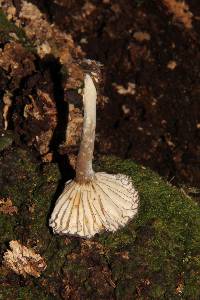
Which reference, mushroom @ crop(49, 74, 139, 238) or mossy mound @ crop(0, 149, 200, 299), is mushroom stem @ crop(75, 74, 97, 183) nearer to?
mushroom @ crop(49, 74, 139, 238)

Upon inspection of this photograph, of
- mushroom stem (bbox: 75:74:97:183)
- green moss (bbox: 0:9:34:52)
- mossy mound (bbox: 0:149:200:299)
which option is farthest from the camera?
green moss (bbox: 0:9:34:52)

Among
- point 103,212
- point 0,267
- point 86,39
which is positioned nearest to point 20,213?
point 0,267

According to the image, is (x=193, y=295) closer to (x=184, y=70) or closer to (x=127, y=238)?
(x=127, y=238)

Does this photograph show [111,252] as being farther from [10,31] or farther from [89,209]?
[10,31]

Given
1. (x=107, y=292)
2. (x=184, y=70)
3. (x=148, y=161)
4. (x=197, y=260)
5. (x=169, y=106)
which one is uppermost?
(x=184, y=70)

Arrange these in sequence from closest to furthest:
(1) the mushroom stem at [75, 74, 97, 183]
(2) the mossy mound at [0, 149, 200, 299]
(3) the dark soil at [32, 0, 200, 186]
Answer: (1) the mushroom stem at [75, 74, 97, 183]
(2) the mossy mound at [0, 149, 200, 299]
(3) the dark soil at [32, 0, 200, 186]

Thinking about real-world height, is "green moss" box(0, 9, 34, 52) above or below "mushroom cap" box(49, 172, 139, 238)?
above

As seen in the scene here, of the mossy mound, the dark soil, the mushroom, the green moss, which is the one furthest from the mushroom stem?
the green moss

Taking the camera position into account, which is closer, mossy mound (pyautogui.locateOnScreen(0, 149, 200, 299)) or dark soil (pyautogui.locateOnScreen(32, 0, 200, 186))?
mossy mound (pyautogui.locateOnScreen(0, 149, 200, 299))
